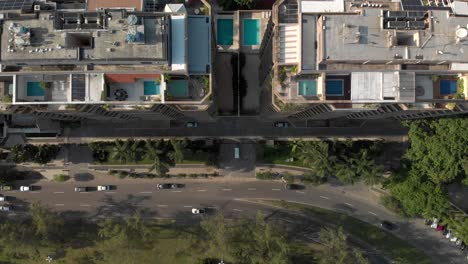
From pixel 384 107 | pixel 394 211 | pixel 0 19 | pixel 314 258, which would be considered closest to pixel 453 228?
pixel 394 211

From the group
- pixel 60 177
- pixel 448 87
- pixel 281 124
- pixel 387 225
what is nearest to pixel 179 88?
pixel 281 124

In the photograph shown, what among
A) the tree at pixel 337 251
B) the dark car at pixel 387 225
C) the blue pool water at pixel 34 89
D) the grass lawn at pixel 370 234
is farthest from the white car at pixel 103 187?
the dark car at pixel 387 225

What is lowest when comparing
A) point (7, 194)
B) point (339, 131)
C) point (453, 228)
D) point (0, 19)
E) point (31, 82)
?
point (453, 228)

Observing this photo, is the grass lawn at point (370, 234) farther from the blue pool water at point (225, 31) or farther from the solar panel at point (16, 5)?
the solar panel at point (16, 5)

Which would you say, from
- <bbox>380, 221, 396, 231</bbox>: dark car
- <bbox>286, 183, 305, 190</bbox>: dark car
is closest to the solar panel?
<bbox>286, 183, 305, 190</bbox>: dark car

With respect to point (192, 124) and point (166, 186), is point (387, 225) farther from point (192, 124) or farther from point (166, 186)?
point (166, 186)

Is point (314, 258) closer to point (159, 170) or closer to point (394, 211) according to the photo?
point (394, 211)

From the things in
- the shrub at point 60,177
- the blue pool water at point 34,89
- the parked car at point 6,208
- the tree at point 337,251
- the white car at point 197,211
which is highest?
the blue pool water at point 34,89

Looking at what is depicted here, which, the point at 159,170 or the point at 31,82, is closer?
the point at 31,82
